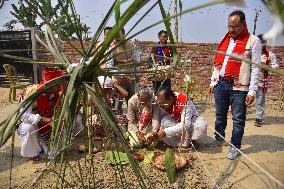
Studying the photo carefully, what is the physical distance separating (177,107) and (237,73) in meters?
0.67

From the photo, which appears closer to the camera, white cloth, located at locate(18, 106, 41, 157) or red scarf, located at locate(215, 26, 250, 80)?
red scarf, located at locate(215, 26, 250, 80)

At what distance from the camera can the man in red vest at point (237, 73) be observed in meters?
2.75

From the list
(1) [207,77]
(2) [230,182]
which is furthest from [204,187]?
(1) [207,77]

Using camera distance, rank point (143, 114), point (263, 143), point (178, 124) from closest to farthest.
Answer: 1. point (178, 124)
2. point (143, 114)
3. point (263, 143)

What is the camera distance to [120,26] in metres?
0.88

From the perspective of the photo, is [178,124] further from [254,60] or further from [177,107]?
[254,60]

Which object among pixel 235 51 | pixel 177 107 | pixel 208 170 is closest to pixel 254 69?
pixel 235 51

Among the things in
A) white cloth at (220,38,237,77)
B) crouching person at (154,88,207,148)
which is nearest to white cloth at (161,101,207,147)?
crouching person at (154,88,207,148)

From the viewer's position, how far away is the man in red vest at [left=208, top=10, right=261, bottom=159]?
2.75 m

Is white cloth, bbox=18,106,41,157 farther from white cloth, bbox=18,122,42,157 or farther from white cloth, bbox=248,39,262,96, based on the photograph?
white cloth, bbox=248,39,262,96

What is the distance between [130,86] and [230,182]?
181cm

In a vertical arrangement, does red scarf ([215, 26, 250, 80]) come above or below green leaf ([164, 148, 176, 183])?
above

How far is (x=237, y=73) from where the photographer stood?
2861mm

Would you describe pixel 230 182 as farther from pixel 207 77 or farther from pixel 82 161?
pixel 207 77
